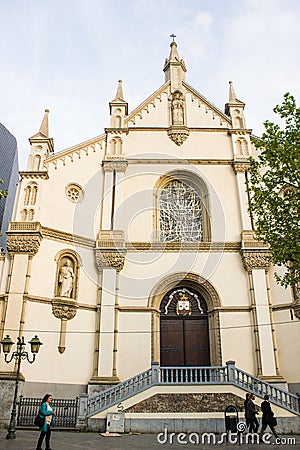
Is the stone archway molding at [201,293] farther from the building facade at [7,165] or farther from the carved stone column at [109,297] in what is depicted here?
the building facade at [7,165]

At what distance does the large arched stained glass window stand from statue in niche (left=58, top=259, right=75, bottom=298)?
201 inches

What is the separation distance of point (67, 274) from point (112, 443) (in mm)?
8491

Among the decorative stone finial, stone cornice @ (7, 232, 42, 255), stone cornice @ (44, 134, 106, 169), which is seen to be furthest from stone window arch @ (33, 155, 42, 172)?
stone cornice @ (7, 232, 42, 255)

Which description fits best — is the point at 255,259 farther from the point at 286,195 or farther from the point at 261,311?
the point at 286,195

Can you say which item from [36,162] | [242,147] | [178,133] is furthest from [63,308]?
[242,147]

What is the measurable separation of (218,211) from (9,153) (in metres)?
27.1

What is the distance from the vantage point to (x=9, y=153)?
4078cm

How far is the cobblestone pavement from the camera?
35.3 feet

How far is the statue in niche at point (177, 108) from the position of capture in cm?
2370

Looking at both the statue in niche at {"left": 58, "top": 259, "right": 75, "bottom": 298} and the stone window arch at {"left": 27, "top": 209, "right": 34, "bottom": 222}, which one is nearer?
the statue in niche at {"left": 58, "top": 259, "right": 75, "bottom": 298}

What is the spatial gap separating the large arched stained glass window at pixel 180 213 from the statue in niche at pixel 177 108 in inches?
146

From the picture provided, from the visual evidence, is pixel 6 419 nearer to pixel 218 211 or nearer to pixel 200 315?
pixel 200 315

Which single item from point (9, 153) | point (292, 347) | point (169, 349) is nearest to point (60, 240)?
point (169, 349)

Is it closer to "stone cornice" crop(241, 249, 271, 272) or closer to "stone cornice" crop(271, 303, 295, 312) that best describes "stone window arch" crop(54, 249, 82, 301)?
"stone cornice" crop(241, 249, 271, 272)
